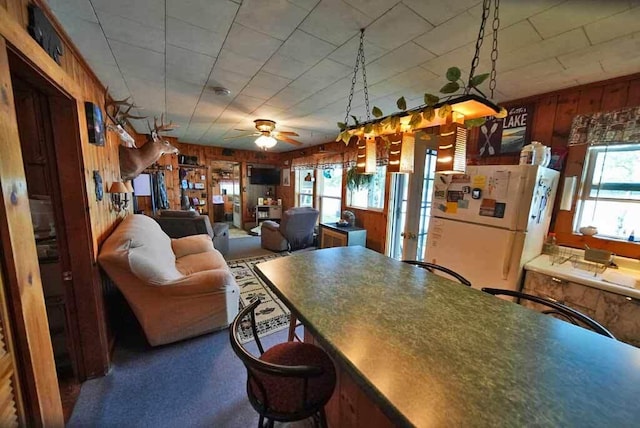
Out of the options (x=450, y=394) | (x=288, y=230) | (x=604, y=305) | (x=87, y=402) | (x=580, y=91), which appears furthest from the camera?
(x=288, y=230)

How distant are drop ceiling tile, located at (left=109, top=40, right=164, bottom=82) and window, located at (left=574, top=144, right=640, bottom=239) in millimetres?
3778

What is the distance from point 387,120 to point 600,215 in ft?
7.51

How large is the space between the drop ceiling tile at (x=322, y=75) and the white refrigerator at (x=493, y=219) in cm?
123

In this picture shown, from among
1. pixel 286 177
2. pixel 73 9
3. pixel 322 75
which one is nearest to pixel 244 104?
pixel 322 75

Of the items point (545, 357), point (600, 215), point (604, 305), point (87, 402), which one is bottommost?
point (87, 402)

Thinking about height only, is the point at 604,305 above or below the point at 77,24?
below

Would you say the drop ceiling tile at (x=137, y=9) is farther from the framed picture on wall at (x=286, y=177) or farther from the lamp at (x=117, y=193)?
the framed picture on wall at (x=286, y=177)

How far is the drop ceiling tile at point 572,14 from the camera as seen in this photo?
1.18 metres

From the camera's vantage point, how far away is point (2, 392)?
792 millimetres

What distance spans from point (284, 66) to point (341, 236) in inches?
110

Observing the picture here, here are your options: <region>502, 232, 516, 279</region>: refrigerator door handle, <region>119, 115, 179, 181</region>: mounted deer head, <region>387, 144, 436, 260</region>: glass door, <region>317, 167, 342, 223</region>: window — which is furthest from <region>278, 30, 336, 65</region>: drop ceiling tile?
<region>317, 167, 342, 223</region>: window

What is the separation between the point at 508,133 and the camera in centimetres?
255

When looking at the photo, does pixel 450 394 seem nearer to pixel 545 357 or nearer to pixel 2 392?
pixel 545 357

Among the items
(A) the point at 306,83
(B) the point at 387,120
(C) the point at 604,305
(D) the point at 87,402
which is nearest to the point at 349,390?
(B) the point at 387,120
